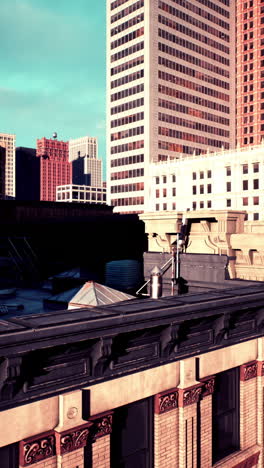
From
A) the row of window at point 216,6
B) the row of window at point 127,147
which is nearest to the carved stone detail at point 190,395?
the row of window at point 127,147

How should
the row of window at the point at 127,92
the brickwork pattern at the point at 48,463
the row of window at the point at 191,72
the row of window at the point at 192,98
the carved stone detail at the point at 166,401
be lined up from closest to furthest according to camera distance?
the brickwork pattern at the point at 48,463, the carved stone detail at the point at 166,401, the row of window at the point at 127,92, the row of window at the point at 191,72, the row of window at the point at 192,98

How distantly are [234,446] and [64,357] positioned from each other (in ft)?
23.3

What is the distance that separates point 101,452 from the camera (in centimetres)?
877

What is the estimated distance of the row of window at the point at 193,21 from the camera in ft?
386

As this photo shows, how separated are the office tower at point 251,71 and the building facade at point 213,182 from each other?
128 ft

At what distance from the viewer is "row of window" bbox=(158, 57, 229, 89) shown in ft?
388

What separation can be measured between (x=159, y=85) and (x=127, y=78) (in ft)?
35.0

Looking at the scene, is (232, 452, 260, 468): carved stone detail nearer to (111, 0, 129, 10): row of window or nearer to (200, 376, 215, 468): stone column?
(200, 376, 215, 468): stone column

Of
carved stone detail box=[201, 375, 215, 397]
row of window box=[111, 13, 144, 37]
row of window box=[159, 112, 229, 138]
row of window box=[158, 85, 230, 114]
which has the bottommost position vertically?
carved stone detail box=[201, 375, 215, 397]

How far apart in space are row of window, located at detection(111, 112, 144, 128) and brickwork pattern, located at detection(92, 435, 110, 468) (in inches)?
4510

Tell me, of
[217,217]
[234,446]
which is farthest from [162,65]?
[234,446]

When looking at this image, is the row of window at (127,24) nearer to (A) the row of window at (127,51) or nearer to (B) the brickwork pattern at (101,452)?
(A) the row of window at (127,51)

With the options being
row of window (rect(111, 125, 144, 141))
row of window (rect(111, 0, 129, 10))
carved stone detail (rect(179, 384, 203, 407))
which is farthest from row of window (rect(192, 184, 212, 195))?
carved stone detail (rect(179, 384, 203, 407))

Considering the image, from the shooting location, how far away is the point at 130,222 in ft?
157
